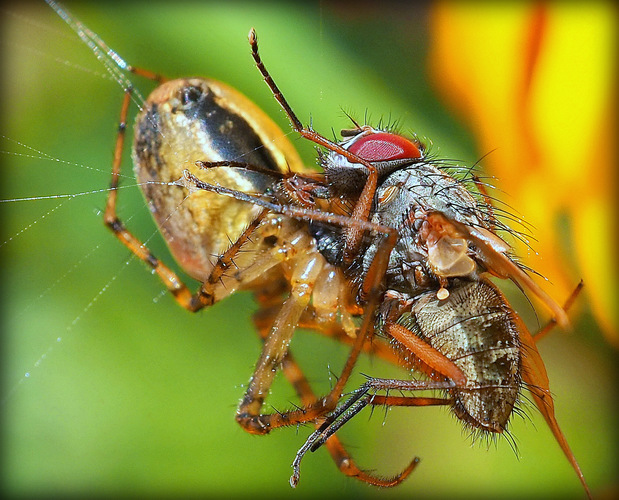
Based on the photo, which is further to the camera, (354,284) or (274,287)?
(274,287)

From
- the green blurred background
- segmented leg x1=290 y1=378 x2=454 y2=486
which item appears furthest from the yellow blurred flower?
segmented leg x1=290 y1=378 x2=454 y2=486

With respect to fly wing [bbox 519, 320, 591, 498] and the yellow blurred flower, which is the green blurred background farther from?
fly wing [bbox 519, 320, 591, 498]

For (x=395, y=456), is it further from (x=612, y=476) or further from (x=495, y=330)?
(x=495, y=330)

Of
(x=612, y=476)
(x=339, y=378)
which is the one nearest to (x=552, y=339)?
(x=612, y=476)

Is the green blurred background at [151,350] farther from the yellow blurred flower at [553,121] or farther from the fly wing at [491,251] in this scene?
the fly wing at [491,251]

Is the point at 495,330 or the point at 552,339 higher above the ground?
the point at 495,330

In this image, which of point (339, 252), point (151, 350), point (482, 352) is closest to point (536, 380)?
point (482, 352)

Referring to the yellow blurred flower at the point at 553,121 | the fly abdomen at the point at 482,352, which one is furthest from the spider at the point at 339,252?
the yellow blurred flower at the point at 553,121
